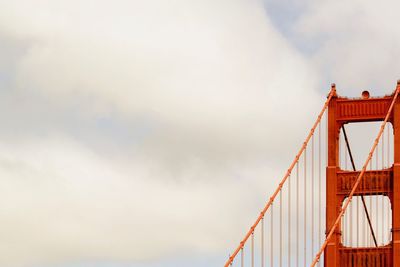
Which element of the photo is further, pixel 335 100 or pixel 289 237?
pixel 335 100

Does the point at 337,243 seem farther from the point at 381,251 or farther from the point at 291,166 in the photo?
the point at 291,166

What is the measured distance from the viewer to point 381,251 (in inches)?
2859

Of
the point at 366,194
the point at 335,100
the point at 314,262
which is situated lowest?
the point at 314,262

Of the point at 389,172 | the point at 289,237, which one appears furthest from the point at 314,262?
the point at 389,172

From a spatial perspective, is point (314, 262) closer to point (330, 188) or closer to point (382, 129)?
point (330, 188)

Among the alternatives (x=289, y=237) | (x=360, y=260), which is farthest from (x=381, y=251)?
(x=289, y=237)

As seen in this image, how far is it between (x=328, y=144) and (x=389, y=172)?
3.82 metres

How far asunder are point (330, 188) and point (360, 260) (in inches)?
176

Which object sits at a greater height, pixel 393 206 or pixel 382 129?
pixel 382 129

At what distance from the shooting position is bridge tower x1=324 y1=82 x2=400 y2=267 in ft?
237

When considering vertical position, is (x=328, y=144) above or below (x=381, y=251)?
above

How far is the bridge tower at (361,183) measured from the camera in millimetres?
72375

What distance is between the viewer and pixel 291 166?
79.1 m

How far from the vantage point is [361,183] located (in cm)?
7494
